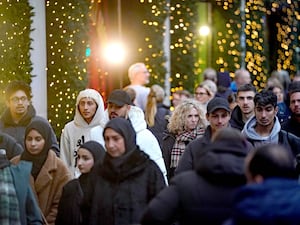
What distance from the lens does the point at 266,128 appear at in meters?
9.79

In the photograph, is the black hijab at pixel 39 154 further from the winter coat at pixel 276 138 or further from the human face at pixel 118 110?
the winter coat at pixel 276 138

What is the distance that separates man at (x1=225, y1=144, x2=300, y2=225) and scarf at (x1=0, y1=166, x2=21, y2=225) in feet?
8.62

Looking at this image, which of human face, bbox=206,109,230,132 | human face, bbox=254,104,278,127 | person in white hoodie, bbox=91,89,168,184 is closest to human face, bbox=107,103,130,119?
person in white hoodie, bbox=91,89,168,184

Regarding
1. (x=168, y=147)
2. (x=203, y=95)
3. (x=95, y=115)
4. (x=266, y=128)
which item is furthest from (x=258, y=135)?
(x=203, y=95)

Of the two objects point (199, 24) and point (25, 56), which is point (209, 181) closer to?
point (25, 56)

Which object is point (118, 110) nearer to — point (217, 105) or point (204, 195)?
point (217, 105)

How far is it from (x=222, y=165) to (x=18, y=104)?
216 inches

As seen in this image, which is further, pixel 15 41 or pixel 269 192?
pixel 15 41

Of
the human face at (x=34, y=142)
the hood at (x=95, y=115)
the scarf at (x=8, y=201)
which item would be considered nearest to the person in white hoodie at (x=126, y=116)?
the hood at (x=95, y=115)

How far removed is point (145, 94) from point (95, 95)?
20.0 feet

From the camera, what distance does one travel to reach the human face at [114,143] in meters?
7.51

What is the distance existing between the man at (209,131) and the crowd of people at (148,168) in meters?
0.01

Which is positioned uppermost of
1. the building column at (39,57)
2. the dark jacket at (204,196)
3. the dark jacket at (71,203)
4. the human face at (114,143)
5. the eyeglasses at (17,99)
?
the building column at (39,57)

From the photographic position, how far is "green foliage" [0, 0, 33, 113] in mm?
13656
